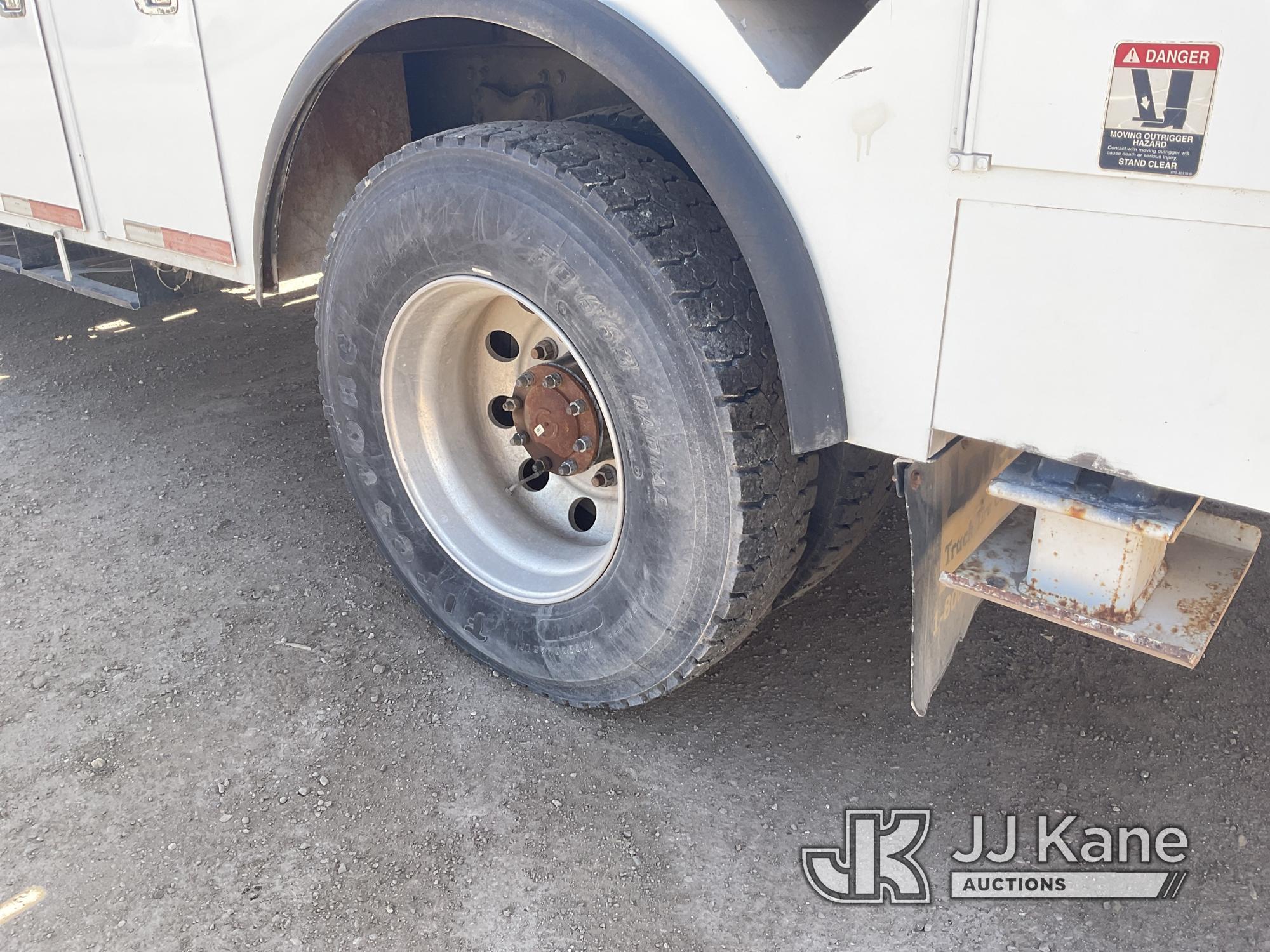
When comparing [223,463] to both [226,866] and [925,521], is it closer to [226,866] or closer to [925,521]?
[226,866]

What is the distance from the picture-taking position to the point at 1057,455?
62.4 inches

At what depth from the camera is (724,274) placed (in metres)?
1.92

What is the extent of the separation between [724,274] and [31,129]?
8.25ft

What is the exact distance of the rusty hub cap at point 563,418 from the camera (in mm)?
2322

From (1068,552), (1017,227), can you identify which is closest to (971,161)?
(1017,227)

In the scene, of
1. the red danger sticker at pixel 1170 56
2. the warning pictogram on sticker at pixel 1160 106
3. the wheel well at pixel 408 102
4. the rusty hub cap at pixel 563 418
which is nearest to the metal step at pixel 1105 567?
the warning pictogram on sticker at pixel 1160 106

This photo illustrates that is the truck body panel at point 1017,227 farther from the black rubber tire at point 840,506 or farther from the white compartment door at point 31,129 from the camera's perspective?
the white compartment door at point 31,129

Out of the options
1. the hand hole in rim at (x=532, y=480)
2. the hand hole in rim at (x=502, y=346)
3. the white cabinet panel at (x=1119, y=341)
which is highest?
the white cabinet panel at (x=1119, y=341)

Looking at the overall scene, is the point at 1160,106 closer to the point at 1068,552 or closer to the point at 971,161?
the point at 971,161

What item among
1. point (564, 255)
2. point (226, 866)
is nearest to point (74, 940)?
point (226, 866)

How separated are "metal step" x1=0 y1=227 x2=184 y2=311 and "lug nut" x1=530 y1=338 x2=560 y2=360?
64.2 inches

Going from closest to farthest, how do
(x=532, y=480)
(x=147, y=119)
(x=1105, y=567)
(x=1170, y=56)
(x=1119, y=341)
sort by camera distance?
(x=1170, y=56), (x=1119, y=341), (x=1105, y=567), (x=532, y=480), (x=147, y=119)

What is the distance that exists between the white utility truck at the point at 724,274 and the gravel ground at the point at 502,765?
246 millimetres

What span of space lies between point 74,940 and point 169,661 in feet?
2.79
